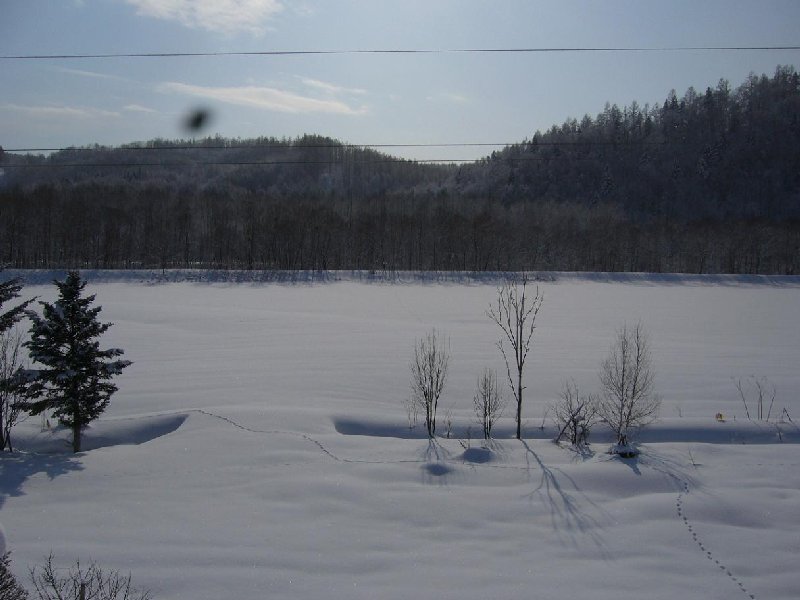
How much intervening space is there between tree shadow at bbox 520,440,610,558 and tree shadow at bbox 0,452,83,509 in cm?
739

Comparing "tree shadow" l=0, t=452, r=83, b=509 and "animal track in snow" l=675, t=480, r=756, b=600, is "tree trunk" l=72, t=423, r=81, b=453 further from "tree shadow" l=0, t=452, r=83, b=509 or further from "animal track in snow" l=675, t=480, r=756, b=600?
"animal track in snow" l=675, t=480, r=756, b=600

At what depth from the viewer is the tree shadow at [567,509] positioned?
24.3 ft

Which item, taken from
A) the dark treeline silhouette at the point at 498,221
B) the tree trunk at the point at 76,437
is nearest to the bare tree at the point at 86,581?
the tree trunk at the point at 76,437

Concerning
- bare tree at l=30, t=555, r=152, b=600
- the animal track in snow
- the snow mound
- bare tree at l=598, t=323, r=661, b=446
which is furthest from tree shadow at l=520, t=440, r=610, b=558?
the snow mound

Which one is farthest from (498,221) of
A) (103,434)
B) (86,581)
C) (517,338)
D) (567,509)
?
(86,581)

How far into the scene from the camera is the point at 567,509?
26.5 feet

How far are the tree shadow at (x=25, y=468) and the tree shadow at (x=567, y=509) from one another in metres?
7.39

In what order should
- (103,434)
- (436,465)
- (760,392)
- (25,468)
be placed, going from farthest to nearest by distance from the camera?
1. (760,392)
2. (103,434)
3. (436,465)
4. (25,468)

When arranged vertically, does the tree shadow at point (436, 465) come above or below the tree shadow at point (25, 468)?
above

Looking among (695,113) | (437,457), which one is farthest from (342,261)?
(695,113)

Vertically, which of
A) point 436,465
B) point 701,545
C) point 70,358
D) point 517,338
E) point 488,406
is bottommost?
point 701,545

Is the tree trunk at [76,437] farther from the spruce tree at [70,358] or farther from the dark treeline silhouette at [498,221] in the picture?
the dark treeline silhouette at [498,221]

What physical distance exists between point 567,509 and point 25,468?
8570 mm

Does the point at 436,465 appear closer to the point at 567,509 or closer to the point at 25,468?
the point at 567,509
